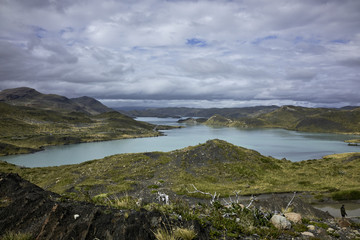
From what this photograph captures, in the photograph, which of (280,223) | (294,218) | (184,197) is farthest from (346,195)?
(280,223)

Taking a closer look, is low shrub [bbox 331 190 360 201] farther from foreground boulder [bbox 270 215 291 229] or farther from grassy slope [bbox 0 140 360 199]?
foreground boulder [bbox 270 215 291 229]

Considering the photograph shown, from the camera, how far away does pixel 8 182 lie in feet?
45.1

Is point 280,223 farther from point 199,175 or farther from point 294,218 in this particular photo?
point 199,175

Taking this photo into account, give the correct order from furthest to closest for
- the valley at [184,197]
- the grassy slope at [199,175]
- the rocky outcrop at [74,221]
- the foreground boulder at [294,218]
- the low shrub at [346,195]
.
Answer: the grassy slope at [199,175] → the low shrub at [346,195] → the foreground boulder at [294,218] → the valley at [184,197] → the rocky outcrop at [74,221]

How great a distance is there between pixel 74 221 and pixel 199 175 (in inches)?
1513

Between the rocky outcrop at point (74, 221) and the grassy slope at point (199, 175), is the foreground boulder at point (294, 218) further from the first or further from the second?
the grassy slope at point (199, 175)

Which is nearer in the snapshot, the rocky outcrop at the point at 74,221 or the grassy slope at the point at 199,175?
the rocky outcrop at the point at 74,221

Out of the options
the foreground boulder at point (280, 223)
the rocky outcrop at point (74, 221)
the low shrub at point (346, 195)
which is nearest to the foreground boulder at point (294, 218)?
the foreground boulder at point (280, 223)

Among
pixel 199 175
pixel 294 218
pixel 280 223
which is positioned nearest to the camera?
pixel 280 223

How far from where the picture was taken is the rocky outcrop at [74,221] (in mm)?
8969

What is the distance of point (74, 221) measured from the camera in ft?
32.1

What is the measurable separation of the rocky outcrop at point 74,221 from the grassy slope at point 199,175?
22.8m

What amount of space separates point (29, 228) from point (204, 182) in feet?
117

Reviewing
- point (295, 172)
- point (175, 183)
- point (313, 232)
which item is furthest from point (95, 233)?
point (295, 172)
